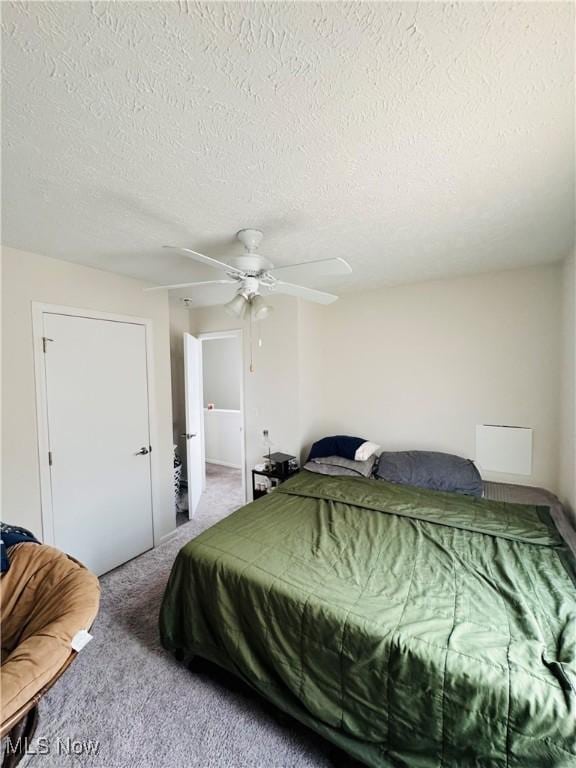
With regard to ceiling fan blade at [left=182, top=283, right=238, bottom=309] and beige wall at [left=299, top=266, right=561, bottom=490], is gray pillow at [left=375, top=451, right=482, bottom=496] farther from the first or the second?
ceiling fan blade at [left=182, top=283, right=238, bottom=309]

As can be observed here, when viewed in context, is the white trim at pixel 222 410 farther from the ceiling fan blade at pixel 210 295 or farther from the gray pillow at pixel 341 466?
the gray pillow at pixel 341 466

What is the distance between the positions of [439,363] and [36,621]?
322cm

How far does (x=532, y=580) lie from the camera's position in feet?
4.93

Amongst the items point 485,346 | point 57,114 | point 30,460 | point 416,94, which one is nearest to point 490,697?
point 416,94

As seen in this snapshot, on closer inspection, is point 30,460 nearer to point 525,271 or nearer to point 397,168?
point 397,168

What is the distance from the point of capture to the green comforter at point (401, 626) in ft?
3.43

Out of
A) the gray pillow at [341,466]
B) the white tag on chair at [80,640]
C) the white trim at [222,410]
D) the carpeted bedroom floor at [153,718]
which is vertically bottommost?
the carpeted bedroom floor at [153,718]

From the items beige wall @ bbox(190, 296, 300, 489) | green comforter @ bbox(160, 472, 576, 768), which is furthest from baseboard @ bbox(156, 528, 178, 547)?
green comforter @ bbox(160, 472, 576, 768)

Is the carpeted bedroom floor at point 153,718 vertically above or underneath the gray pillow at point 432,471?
underneath

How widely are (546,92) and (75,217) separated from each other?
6.65ft

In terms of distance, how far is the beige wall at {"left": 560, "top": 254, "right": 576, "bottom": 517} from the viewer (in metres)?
2.19

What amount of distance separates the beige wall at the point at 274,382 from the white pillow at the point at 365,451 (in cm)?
66

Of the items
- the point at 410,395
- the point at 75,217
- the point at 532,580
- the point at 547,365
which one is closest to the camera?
the point at 532,580
